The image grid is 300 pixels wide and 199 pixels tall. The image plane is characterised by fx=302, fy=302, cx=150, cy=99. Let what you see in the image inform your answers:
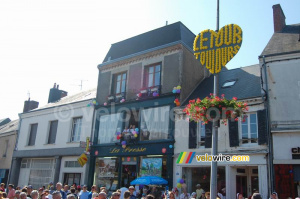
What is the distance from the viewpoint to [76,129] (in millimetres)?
20844

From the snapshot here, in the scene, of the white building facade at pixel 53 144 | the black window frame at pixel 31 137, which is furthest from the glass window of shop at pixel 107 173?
the black window frame at pixel 31 137

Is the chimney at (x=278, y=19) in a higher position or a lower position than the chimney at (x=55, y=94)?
higher

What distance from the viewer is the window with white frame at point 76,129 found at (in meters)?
20.5

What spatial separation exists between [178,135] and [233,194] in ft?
12.6

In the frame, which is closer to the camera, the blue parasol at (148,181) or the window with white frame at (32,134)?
the blue parasol at (148,181)

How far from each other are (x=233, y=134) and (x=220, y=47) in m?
5.87

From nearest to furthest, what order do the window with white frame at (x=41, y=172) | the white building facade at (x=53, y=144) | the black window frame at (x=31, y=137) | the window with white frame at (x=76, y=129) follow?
the white building facade at (x=53, y=144), the window with white frame at (x=76, y=129), the window with white frame at (x=41, y=172), the black window frame at (x=31, y=137)

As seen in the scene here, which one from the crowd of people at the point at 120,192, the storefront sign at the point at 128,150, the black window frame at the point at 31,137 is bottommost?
the crowd of people at the point at 120,192

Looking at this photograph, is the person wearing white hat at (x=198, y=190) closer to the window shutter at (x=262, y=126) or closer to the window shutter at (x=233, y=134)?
the window shutter at (x=233, y=134)

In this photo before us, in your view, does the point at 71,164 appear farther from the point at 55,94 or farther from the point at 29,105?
the point at 29,105

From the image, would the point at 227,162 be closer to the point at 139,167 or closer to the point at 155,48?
the point at 139,167

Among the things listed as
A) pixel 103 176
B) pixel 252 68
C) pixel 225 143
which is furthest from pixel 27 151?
pixel 252 68

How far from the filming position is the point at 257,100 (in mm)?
13602

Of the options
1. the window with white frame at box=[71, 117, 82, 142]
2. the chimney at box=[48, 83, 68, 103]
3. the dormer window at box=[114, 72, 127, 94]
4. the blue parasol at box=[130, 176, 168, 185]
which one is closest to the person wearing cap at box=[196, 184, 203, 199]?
the blue parasol at box=[130, 176, 168, 185]
